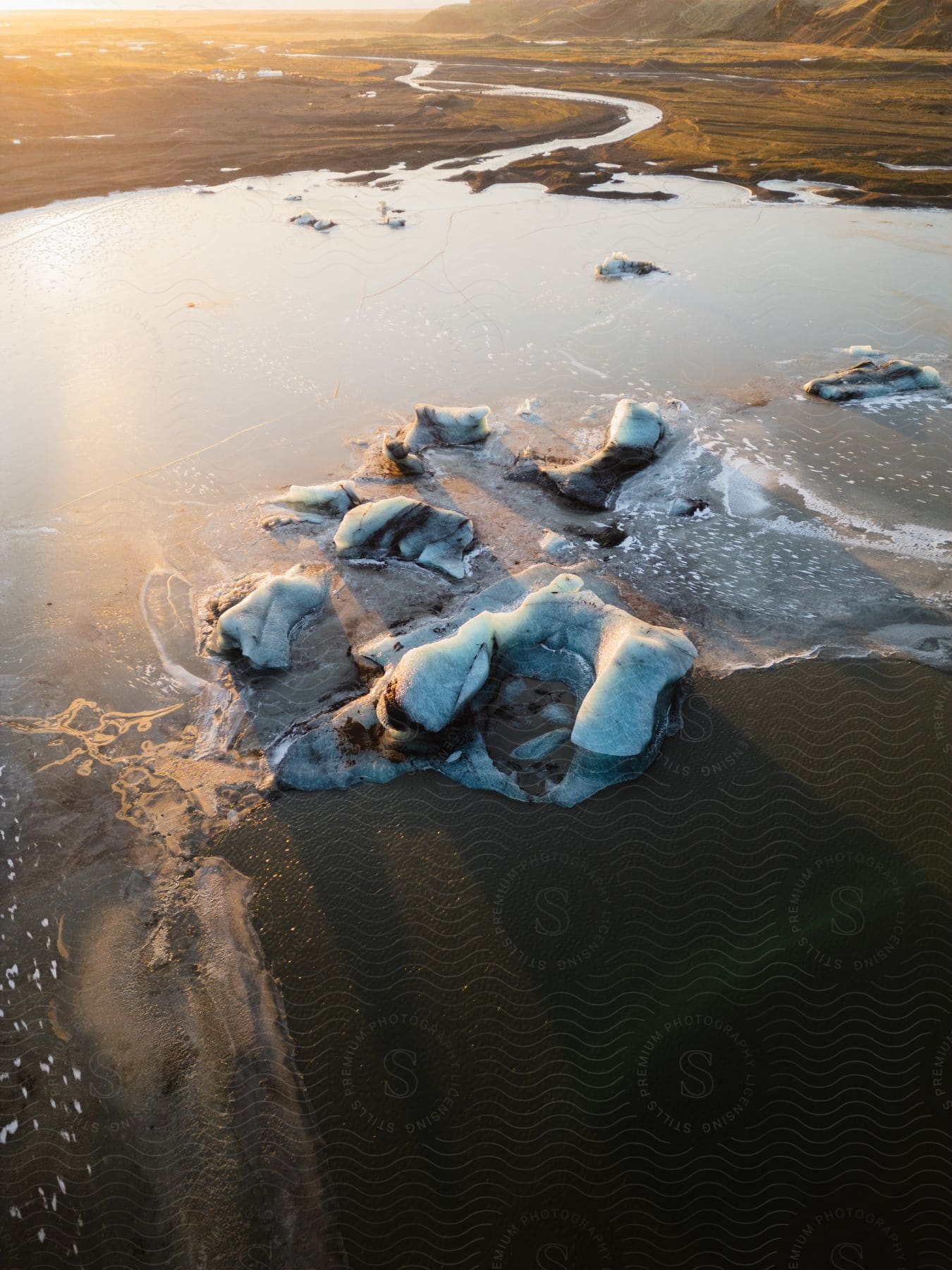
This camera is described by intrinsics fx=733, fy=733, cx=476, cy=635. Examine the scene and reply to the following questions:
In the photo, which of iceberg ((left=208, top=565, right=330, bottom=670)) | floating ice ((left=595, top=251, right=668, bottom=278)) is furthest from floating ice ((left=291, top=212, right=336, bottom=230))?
iceberg ((left=208, top=565, right=330, bottom=670))

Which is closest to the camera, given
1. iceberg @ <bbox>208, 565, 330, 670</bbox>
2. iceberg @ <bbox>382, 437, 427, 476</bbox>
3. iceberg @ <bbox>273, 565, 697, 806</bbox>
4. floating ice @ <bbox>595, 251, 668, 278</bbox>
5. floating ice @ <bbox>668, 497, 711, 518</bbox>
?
iceberg @ <bbox>273, 565, 697, 806</bbox>

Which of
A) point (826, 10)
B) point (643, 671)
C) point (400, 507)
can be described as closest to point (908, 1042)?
point (643, 671)

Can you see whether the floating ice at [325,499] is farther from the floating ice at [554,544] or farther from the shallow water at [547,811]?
the floating ice at [554,544]

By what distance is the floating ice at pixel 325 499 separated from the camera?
7.25m

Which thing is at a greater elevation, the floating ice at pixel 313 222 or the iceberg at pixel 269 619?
the floating ice at pixel 313 222

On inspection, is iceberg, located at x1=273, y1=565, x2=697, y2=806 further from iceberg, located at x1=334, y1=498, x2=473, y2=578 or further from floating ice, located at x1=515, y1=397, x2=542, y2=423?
floating ice, located at x1=515, y1=397, x2=542, y2=423

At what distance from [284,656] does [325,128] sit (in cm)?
2513

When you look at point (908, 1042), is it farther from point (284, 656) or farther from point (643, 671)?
point (284, 656)

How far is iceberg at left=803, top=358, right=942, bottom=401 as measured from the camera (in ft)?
29.0

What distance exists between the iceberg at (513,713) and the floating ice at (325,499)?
91.1 inches

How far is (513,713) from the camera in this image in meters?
5.27

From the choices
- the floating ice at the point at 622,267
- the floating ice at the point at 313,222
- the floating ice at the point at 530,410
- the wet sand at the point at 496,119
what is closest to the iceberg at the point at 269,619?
the floating ice at the point at 530,410

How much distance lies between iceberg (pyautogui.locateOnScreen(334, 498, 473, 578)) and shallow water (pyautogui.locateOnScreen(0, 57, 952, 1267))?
441 millimetres

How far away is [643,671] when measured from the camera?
5047mm
